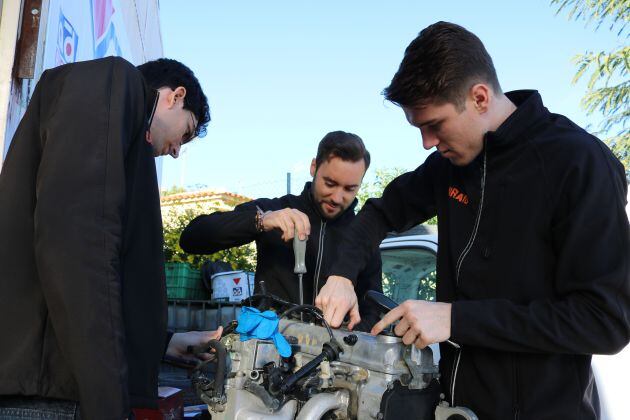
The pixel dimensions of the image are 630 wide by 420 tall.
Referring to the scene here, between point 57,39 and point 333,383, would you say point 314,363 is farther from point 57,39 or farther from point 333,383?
point 57,39

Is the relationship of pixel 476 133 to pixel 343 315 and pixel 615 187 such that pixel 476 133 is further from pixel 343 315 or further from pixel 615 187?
pixel 343 315

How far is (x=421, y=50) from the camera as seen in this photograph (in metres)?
1.99

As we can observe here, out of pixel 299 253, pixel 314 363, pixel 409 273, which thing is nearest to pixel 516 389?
pixel 314 363

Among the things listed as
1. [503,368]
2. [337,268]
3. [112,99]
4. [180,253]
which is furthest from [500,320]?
[180,253]

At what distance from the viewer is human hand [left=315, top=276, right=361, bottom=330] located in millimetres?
2045

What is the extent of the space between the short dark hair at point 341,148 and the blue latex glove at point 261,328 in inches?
55.6

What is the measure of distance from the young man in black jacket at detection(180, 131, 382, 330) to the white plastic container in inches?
169

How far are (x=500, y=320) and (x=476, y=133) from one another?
64 centimetres

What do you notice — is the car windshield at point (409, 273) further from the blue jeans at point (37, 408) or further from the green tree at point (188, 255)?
the green tree at point (188, 255)

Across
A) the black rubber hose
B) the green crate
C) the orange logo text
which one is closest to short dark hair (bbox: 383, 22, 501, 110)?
the orange logo text

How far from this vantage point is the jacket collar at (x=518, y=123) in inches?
74.5

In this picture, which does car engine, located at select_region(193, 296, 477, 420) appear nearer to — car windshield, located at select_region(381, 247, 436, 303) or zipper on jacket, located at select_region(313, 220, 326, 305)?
zipper on jacket, located at select_region(313, 220, 326, 305)

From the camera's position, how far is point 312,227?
3107 millimetres

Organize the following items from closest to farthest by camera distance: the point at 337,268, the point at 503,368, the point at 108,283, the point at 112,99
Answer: the point at 108,283 → the point at 112,99 → the point at 503,368 → the point at 337,268
